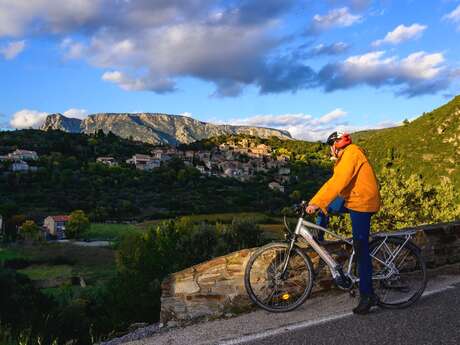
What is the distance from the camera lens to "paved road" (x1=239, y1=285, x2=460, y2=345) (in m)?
4.16

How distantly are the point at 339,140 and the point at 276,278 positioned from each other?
1752 mm

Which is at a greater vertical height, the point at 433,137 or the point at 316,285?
the point at 433,137

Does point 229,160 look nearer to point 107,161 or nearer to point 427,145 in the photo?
point 107,161

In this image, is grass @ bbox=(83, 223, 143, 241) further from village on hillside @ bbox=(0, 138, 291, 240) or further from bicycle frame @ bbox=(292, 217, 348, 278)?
bicycle frame @ bbox=(292, 217, 348, 278)

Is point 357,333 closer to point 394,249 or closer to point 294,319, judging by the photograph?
point 294,319

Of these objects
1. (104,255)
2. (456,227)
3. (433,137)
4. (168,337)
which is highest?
(433,137)

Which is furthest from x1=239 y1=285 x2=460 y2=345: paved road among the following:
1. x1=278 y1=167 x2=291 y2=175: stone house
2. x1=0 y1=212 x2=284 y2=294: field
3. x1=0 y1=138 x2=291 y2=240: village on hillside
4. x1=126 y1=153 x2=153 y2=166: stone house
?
x1=126 y1=153 x2=153 y2=166: stone house

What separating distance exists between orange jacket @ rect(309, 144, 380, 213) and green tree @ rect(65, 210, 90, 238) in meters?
71.3

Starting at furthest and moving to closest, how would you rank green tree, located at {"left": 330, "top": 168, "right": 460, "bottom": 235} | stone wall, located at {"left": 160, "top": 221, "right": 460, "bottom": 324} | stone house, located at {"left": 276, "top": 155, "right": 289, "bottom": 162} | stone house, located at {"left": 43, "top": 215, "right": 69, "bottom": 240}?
stone house, located at {"left": 276, "top": 155, "right": 289, "bottom": 162}
stone house, located at {"left": 43, "top": 215, "right": 69, "bottom": 240}
green tree, located at {"left": 330, "top": 168, "right": 460, "bottom": 235}
stone wall, located at {"left": 160, "top": 221, "right": 460, "bottom": 324}

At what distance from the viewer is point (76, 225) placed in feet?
236

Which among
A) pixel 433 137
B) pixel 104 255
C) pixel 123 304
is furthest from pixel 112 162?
pixel 123 304

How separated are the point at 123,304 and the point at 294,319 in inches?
687

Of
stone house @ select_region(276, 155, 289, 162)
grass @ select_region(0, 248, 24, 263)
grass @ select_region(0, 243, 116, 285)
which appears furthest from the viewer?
stone house @ select_region(276, 155, 289, 162)

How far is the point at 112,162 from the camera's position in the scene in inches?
4781
